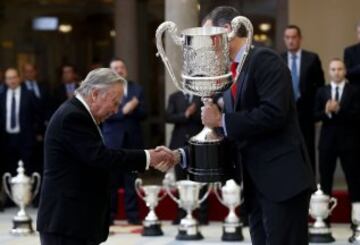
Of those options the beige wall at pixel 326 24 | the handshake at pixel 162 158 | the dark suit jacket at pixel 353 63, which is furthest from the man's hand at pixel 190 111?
the handshake at pixel 162 158

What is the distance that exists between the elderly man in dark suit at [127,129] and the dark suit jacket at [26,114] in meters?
1.70

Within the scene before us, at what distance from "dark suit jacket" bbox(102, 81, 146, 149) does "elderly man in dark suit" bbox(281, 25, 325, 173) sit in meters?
1.72

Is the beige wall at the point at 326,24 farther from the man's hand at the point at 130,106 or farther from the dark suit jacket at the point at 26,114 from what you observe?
the dark suit jacket at the point at 26,114

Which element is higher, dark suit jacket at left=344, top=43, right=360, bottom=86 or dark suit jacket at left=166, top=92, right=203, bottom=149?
dark suit jacket at left=344, top=43, right=360, bottom=86

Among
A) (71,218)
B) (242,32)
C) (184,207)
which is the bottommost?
(184,207)

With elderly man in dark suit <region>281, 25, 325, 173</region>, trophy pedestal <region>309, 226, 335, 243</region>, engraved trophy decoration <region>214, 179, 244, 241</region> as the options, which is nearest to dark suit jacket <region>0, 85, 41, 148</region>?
engraved trophy decoration <region>214, 179, 244, 241</region>

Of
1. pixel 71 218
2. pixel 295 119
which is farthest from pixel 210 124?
pixel 71 218

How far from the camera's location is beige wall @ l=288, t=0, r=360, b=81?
12016 millimetres

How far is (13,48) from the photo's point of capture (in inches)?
614

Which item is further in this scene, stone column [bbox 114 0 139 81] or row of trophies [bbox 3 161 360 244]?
stone column [bbox 114 0 139 81]

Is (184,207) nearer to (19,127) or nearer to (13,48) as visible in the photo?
(19,127)

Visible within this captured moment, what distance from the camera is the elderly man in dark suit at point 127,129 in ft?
32.2

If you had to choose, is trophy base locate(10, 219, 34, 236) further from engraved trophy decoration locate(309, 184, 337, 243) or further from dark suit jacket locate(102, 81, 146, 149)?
engraved trophy decoration locate(309, 184, 337, 243)

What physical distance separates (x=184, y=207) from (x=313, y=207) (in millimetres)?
1357
